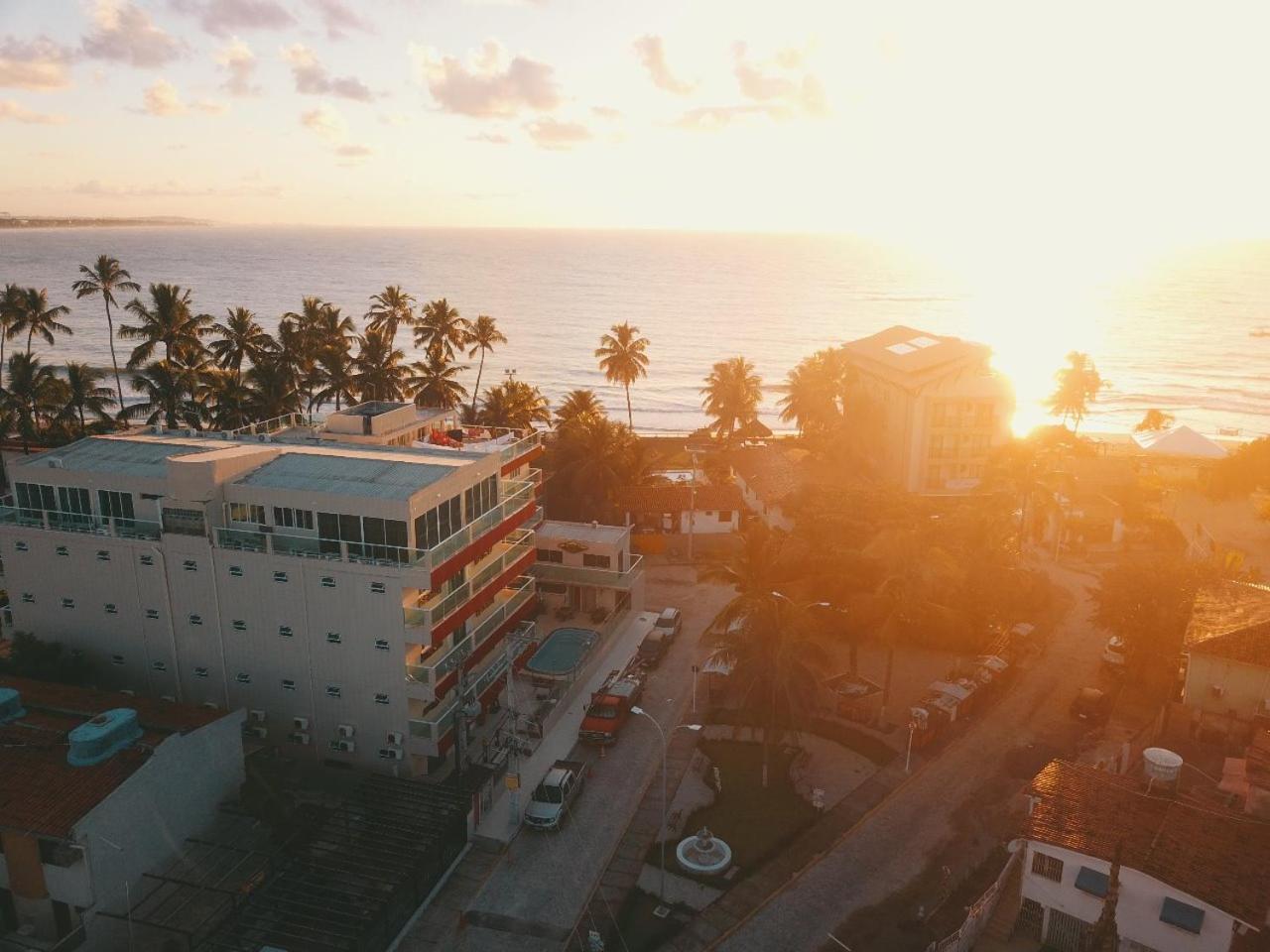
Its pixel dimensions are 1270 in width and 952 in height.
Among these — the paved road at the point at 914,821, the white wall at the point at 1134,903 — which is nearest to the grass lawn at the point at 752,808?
the paved road at the point at 914,821

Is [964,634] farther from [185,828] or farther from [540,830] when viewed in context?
[185,828]

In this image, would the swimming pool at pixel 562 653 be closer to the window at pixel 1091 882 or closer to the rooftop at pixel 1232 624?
the window at pixel 1091 882

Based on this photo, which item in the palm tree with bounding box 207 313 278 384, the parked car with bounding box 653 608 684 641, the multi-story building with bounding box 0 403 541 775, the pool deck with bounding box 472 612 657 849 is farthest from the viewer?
the palm tree with bounding box 207 313 278 384

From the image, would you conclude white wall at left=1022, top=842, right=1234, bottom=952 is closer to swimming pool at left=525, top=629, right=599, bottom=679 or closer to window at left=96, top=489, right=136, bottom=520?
swimming pool at left=525, top=629, right=599, bottom=679

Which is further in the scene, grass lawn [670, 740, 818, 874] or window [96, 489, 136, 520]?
window [96, 489, 136, 520]

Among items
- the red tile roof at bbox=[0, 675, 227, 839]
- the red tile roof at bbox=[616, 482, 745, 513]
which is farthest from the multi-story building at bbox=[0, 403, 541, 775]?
the red tile roof at bbox=[616, 482, 745, 513]

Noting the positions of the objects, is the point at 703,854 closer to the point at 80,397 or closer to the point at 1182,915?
the point at 1182,915
